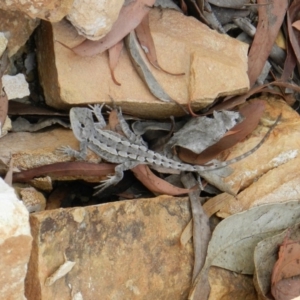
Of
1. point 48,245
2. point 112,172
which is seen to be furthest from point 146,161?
point 48,245

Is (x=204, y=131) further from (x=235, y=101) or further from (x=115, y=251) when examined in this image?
(x=115, y=251)

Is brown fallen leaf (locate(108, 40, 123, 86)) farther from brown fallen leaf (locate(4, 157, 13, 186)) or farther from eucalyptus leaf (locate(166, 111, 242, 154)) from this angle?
brown fallen leaf (locate(4, 157, 13, 186))

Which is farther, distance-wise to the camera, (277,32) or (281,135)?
(277,32)

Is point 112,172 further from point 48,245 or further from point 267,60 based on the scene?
point 267,60

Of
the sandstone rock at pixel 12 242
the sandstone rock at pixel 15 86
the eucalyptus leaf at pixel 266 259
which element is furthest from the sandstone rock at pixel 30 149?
the eucalyptus leaf at pixel 266 259

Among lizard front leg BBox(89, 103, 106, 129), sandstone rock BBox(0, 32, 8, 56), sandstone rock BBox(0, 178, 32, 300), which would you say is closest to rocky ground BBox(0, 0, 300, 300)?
sandstone rock BBox(0, 32, 8, 56)

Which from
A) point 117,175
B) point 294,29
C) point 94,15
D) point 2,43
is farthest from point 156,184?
point 294,29
